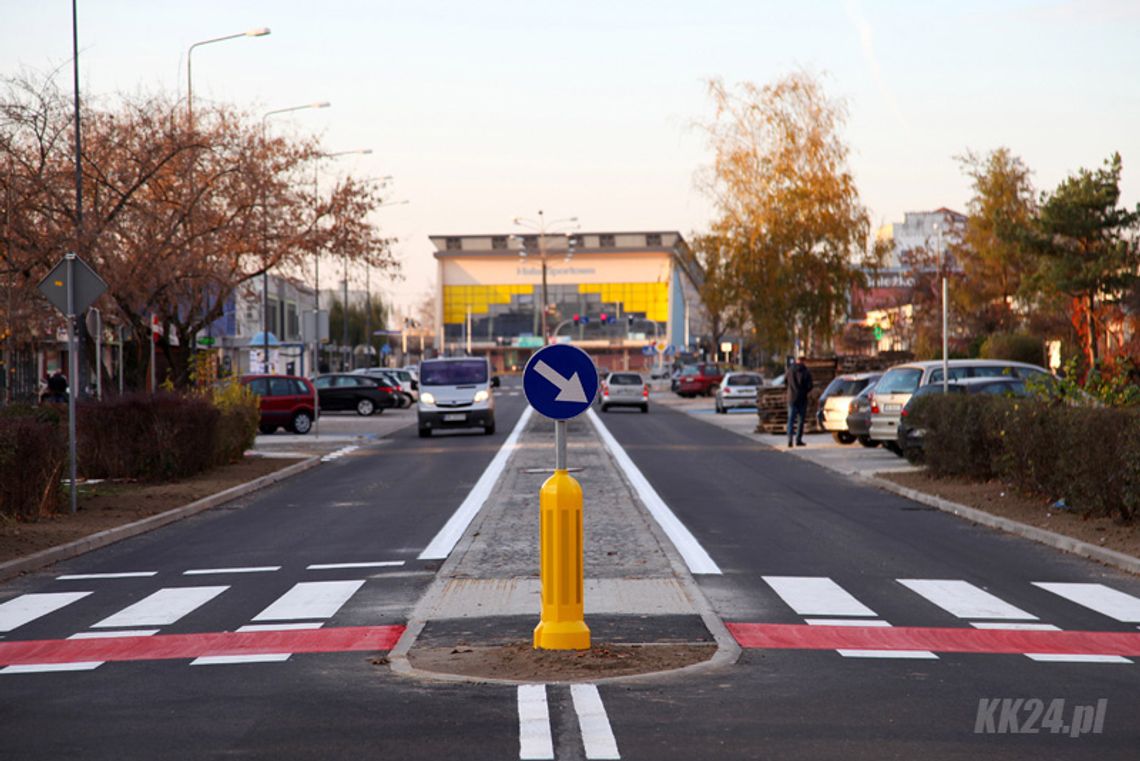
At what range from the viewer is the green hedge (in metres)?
15.1

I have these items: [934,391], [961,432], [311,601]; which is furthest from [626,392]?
[311,601]

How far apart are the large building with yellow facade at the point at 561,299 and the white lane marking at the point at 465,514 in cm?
13543

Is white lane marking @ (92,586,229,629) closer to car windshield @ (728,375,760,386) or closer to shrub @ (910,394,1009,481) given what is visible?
shrub @ (910,394,1009,481)

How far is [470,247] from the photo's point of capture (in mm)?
177375

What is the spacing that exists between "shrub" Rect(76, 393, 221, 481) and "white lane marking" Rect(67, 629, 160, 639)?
1312 cm

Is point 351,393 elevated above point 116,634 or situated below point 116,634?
above

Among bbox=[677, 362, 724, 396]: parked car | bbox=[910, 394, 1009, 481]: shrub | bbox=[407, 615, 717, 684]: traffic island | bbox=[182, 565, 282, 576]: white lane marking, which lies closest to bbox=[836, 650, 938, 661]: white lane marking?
bbox=[407, 615, 717, 684]: traffic island

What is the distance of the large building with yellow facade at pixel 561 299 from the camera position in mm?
166500

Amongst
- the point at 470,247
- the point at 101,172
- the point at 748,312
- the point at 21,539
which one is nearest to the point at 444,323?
the point at 470,247

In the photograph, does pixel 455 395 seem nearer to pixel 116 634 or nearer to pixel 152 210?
pixel 152 210

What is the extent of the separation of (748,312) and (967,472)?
3111cm

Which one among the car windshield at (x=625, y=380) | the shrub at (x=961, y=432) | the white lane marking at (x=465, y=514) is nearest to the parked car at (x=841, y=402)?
the white lane marking at (x=465, y=514)

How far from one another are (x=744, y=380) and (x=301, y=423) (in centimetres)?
1963

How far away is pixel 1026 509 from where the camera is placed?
17.7 metres
